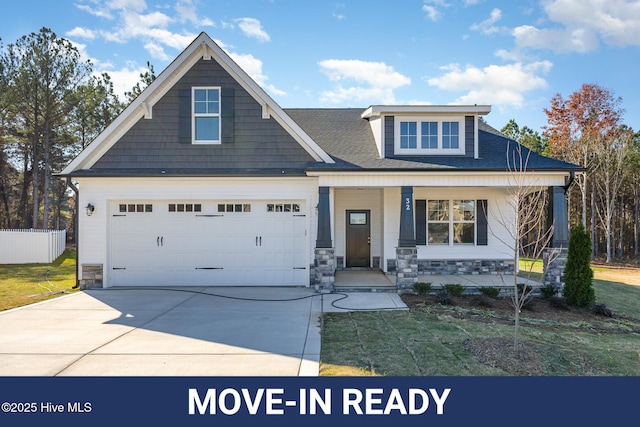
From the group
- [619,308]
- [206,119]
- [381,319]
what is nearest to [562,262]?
[619,308]

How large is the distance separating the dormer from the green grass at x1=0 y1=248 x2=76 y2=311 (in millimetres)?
9946

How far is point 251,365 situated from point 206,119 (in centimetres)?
793

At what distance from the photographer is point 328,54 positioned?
40.9 ft

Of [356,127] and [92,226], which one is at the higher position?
[356,127]

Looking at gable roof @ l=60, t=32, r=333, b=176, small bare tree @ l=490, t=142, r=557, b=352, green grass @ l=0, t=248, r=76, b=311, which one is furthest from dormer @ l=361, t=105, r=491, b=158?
green grass @ l=0, t=248, r=76, b=311

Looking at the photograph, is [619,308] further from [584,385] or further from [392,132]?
[392,132]

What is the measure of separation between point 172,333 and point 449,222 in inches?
356

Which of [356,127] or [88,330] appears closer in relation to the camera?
[88,330]

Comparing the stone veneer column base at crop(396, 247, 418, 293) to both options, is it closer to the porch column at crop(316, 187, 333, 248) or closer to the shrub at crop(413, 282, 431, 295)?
the shrub at crop(413, 282, 431, 295)

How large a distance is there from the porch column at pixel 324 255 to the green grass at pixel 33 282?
6.80m

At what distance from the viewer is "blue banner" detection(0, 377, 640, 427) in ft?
12.5

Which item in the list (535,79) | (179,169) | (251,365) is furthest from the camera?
(535,79)

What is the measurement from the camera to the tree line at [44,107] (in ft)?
66.0

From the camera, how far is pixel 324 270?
32.4 feet
